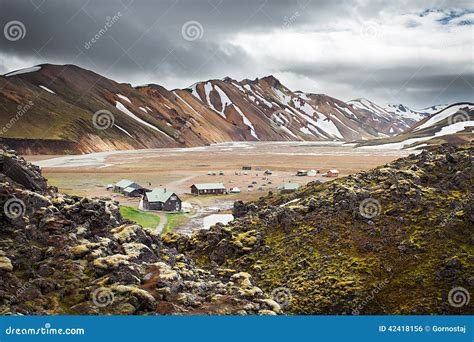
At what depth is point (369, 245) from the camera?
3234cm

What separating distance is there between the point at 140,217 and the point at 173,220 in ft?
17.1

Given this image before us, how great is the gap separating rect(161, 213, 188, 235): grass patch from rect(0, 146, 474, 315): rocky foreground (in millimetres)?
21337

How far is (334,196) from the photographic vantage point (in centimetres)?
3831

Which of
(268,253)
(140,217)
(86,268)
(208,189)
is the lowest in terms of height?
(268,253)

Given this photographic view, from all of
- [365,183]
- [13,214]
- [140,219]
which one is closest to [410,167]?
[365,183]

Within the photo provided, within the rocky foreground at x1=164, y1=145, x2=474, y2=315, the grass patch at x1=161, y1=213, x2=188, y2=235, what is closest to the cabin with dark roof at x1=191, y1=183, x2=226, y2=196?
the grass patch at x1=161, y1=213, x2=188, y2=235

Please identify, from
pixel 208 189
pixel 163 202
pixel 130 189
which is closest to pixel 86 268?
pixel 163 202

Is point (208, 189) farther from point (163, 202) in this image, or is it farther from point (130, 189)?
point (163, 202)

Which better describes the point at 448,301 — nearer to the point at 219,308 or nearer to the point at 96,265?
the point at 219,308

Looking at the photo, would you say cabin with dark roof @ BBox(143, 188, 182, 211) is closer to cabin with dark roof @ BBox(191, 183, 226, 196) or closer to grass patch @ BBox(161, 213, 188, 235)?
grass patch @ BBox(161, 213, 188, 235)

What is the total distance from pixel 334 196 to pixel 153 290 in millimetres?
21311

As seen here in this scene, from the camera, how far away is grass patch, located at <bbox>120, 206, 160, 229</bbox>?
214 ft

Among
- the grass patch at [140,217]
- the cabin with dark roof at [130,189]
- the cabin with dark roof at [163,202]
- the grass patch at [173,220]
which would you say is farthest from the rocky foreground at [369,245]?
the cabin with dark roof at [130,189]

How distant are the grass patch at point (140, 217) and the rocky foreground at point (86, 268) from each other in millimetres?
36940
